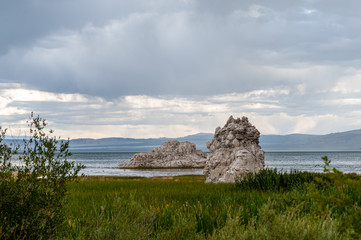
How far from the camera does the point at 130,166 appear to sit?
87.8 meters

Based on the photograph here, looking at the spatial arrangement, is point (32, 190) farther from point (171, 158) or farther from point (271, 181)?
point (171, 158)

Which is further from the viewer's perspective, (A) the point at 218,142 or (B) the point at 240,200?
(A) the point at 218,142

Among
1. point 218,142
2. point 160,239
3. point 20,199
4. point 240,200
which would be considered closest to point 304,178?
point 240,200

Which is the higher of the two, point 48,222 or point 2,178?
point 2,178

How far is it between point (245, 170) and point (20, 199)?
1515 centimetres

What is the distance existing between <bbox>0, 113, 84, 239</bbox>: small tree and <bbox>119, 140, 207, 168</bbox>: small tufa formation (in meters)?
75.9

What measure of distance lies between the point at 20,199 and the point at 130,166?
82.3 meters

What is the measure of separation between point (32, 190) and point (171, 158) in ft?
274

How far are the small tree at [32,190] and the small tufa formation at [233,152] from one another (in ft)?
46.3

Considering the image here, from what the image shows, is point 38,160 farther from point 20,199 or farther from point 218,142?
point 218,142

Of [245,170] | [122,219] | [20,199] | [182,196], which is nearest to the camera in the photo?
[122,219]

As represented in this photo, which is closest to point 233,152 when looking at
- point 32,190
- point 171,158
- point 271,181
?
point 271,181

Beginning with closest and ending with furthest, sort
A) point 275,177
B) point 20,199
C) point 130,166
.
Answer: point 20,199 < point 275,177 < point 130,166

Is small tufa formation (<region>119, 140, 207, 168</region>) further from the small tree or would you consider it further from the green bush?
the small tree
